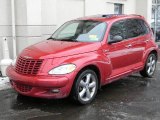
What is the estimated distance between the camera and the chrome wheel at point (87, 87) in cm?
636

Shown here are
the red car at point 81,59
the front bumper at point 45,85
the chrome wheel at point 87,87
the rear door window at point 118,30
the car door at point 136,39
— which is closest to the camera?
the front bumper at point 45,85

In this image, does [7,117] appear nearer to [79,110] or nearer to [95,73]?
[79,110]

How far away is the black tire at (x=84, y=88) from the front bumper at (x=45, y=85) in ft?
0.57

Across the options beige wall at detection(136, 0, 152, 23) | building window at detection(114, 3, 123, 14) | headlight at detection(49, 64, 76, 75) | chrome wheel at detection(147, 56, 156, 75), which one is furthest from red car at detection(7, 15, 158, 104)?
beige wall at detection(136, 0, 152, 23)

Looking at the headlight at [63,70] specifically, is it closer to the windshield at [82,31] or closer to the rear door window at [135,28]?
the windshield at [82,31]

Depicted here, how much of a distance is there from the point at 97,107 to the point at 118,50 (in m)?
1.55

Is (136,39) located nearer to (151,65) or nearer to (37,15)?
(151,65)

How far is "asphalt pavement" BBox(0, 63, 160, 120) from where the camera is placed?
5781 mm

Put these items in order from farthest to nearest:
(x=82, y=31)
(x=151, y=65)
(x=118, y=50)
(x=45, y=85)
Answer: (x=151, y=65) → (x=82, y=31) → (x=118, y=50) → (x=45, y=85)

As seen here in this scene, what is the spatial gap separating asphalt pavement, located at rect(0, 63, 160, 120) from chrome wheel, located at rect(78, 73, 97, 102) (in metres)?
0.18

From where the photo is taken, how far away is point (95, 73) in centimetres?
667

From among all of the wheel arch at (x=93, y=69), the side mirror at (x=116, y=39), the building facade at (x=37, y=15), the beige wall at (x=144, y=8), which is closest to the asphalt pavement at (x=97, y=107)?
the wheel arch at (x=93, y=69)

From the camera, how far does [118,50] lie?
7.28 metres

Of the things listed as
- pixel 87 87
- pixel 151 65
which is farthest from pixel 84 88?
pixel 151 65
